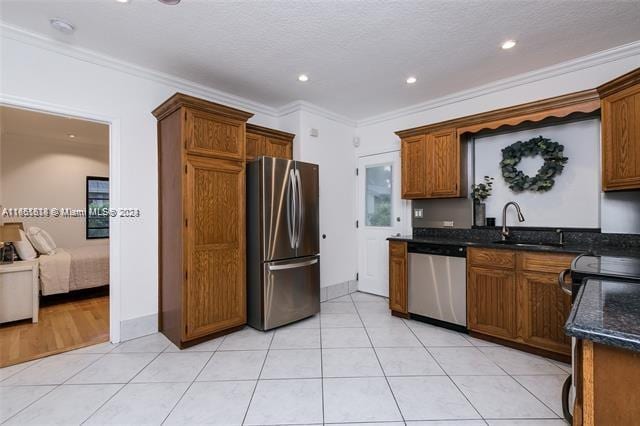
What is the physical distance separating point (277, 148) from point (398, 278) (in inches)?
90.0

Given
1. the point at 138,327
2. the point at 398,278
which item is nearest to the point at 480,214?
the point at 398,278

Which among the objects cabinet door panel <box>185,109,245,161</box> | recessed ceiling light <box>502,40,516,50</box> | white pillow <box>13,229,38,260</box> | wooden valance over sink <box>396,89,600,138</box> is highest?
recessed ceiling light <box>502,40,516,50</box>

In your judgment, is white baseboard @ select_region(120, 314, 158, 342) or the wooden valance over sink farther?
white baseboard @ select_region(120, 314, 158, 342)

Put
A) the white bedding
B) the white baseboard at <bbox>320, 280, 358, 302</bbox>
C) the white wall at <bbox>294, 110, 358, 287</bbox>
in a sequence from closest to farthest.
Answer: the white bedding < the white wall at <bbox>294, 110, 358, 287</bbox> < the white baseboard at <bbox>320, 280, 358, 302</bbox>

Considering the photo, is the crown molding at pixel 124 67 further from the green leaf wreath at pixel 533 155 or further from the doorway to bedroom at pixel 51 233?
the green leaf wreath at pixel 533 155

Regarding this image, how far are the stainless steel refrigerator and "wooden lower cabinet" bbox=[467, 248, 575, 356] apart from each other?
1777 millimetres

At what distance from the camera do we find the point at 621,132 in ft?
7.71

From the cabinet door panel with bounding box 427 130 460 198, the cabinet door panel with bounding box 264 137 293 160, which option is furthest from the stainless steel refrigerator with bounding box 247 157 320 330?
the cabinet door panel with bounding box 427 130 460 198

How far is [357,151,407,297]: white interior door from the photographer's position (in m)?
4.35

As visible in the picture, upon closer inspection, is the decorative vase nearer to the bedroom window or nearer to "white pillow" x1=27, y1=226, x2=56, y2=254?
"white pillow" x1=27, y1=226, x2=56, y2=254

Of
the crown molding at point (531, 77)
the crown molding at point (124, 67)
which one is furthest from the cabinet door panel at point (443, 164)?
the crown molding at point (124, 67)

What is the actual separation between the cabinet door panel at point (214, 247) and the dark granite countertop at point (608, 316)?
2739mm

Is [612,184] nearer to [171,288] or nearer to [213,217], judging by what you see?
[213,217]

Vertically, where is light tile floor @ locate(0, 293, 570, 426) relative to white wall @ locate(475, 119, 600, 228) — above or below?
below
